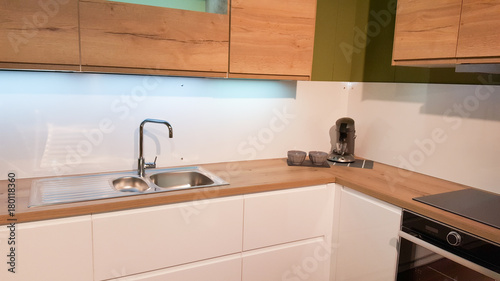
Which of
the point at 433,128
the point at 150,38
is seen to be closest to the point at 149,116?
the point at 150,38

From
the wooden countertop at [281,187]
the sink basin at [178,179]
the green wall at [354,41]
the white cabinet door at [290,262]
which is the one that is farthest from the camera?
the green wall at [354,41]

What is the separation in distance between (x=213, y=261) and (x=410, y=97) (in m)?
1.51

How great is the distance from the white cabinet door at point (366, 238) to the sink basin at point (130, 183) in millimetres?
1111

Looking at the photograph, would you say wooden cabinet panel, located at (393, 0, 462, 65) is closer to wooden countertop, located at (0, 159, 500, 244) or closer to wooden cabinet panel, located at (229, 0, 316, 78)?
wooden cabinet panel, located at (229, 0, 316, 78)

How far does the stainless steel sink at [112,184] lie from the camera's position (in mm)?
1624

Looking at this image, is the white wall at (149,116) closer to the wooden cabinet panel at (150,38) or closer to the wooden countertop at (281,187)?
the wooden countertop at (281,187)

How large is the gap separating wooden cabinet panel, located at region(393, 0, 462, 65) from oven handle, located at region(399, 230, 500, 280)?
0.82 metres

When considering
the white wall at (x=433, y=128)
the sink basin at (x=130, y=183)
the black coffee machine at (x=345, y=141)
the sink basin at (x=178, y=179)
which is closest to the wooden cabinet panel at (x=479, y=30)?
the white wall at (x=433, y=128)

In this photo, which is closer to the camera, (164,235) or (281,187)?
(164,235)

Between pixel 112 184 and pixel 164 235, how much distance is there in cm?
40

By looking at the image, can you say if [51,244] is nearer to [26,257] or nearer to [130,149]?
[26,257]

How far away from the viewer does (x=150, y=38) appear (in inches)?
69.7

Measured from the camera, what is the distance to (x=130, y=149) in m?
2.11

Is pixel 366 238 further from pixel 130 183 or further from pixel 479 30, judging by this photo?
pixel 130 183
